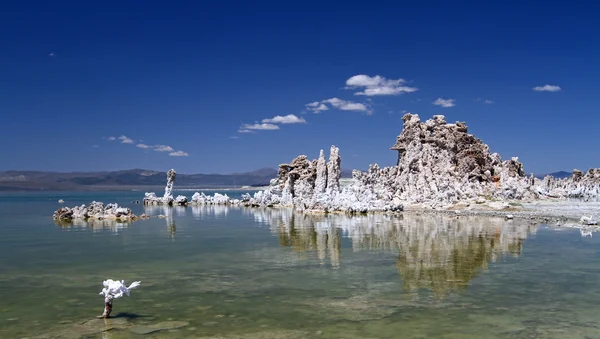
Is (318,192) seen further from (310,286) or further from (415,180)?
(310,286)

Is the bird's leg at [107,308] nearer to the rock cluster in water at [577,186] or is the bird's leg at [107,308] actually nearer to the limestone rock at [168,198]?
the limestone rock at [168,198]

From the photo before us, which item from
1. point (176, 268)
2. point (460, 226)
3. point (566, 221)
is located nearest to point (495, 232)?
point (460, 226)

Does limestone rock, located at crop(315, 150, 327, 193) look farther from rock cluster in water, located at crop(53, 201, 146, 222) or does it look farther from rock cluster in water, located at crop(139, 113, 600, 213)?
rock cluster in water, located at crop(53, 201, 146, 222)

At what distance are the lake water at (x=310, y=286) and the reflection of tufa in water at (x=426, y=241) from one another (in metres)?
0.10

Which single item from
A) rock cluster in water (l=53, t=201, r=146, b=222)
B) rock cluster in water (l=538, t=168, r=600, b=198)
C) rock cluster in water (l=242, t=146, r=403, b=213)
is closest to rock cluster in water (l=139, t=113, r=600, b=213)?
rock cluster in water (l=242, t=146, r=403, b=213)

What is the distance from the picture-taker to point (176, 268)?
691 inches

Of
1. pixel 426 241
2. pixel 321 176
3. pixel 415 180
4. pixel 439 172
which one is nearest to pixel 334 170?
pixel 321 176

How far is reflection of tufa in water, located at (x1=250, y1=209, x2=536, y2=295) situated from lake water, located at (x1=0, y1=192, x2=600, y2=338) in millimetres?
101

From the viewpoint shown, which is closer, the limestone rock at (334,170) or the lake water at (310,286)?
the lake water at (310,286)

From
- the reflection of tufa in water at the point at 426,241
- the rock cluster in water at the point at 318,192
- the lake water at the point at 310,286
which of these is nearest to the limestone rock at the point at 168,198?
the rock cluster in water at the point at 318,192

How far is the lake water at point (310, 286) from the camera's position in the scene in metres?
10.5

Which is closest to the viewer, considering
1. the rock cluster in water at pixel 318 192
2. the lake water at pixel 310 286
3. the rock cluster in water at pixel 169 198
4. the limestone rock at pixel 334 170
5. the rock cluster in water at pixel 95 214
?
the lake water at pixel 310 286

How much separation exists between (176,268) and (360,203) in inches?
1167

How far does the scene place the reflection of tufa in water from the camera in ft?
53.2
